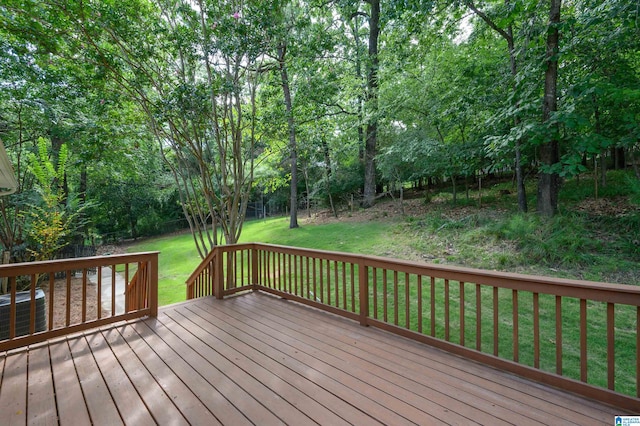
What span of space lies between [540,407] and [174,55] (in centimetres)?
589

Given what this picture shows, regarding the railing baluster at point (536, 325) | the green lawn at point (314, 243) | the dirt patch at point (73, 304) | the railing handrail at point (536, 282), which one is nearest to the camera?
the railing handrail at point (536, 282)

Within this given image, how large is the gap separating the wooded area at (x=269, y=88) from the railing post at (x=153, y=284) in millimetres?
1788

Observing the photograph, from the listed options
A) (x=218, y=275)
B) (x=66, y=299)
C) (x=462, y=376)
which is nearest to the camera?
(x=462, y=376)

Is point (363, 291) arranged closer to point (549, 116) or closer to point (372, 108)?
point (549, 116)

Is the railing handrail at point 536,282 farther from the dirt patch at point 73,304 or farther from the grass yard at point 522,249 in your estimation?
the dirt patch at point 73,304

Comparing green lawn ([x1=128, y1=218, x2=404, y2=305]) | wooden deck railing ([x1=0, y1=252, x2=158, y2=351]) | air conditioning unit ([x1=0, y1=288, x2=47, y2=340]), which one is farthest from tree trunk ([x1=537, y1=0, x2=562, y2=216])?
air conditioning unit ([x1=0, y1=288, x2=47, y2=340])

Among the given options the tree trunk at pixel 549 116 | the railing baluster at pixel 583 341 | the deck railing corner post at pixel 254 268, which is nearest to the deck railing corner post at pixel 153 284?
the deck railing corner post at pixel 254 268

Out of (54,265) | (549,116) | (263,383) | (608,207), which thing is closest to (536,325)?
(263,383)

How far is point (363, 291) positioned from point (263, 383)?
143cm

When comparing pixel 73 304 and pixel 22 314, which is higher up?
pixel 22 314

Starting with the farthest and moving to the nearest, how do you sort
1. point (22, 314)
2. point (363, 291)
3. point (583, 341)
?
point (22, 314)
point (363, 291)
point (583, 341)

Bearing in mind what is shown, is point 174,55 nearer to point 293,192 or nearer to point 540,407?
point 540,407

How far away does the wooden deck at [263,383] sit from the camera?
1785mm

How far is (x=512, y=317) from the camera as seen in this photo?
2.96 metres
